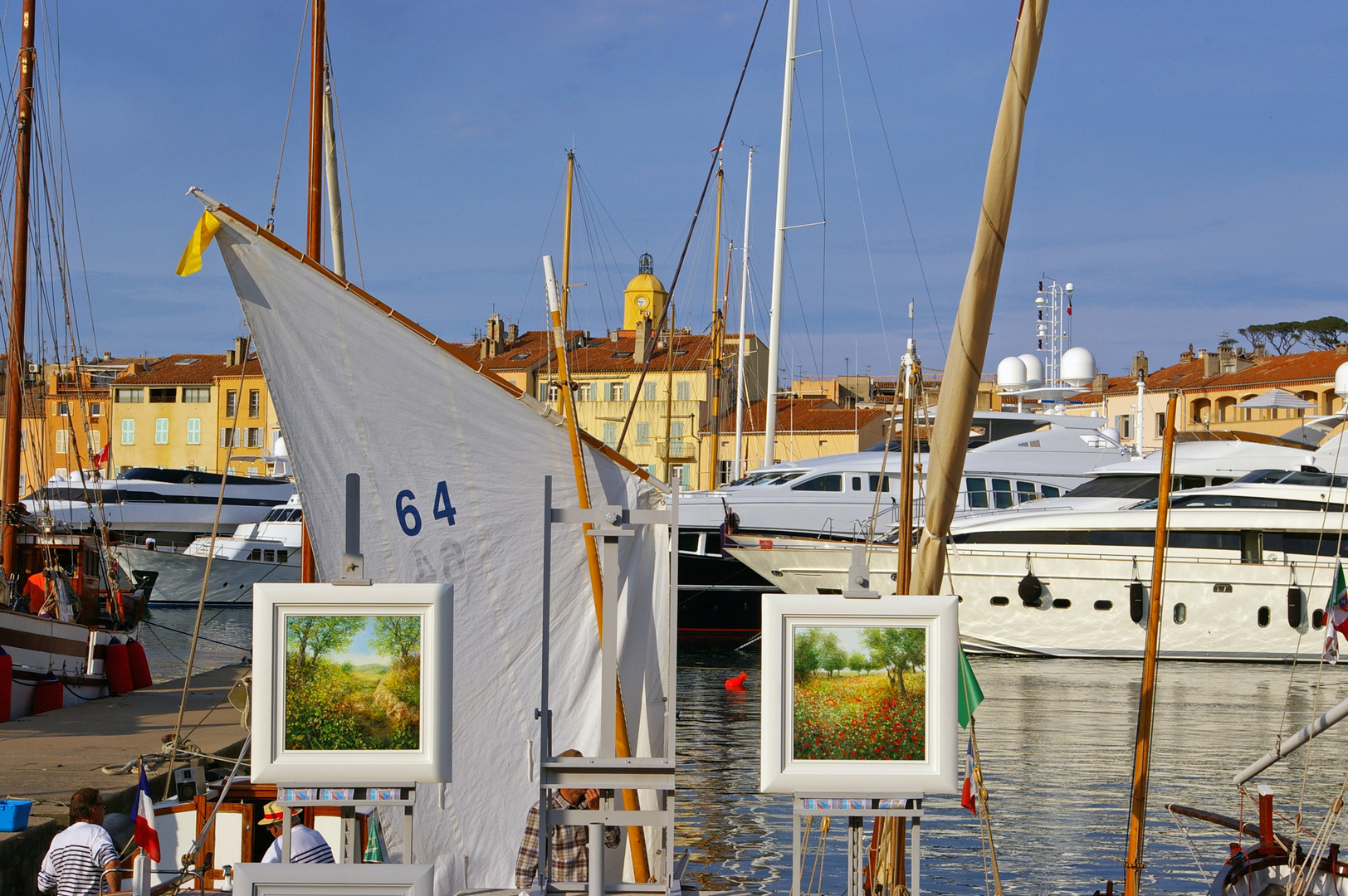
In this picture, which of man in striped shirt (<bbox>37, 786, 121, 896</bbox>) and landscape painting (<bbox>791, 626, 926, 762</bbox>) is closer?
landscape painting (<bbox>791, 626, 926, 762</bbox>)

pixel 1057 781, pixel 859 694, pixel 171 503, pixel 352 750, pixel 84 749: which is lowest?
pixel 1057 781

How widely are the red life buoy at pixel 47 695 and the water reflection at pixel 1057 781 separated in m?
8.82

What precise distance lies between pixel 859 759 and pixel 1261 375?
6587cm

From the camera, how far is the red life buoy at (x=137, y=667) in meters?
21.3

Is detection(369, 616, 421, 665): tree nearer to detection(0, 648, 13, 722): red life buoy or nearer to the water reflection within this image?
the water reflection

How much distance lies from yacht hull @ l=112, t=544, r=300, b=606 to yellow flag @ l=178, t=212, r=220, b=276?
44887 millimetres

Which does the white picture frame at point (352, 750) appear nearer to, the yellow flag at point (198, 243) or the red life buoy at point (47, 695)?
A: the yellow flag at point (198, 243)

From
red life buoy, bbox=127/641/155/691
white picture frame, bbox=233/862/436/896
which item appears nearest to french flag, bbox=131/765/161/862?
white picture frame, bbox=233/862/436/896

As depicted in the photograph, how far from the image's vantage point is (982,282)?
211 inches

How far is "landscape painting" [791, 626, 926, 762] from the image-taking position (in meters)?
4.89

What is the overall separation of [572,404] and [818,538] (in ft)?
81.7

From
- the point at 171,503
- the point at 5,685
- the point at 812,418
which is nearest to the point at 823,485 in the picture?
the point at 5,685

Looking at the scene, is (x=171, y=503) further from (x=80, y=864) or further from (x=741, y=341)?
(x=80, y=864)

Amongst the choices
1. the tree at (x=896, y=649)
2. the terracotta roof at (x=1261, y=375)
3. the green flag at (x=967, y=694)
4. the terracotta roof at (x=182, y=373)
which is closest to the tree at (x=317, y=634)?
the tree at (x=896, y=649)
